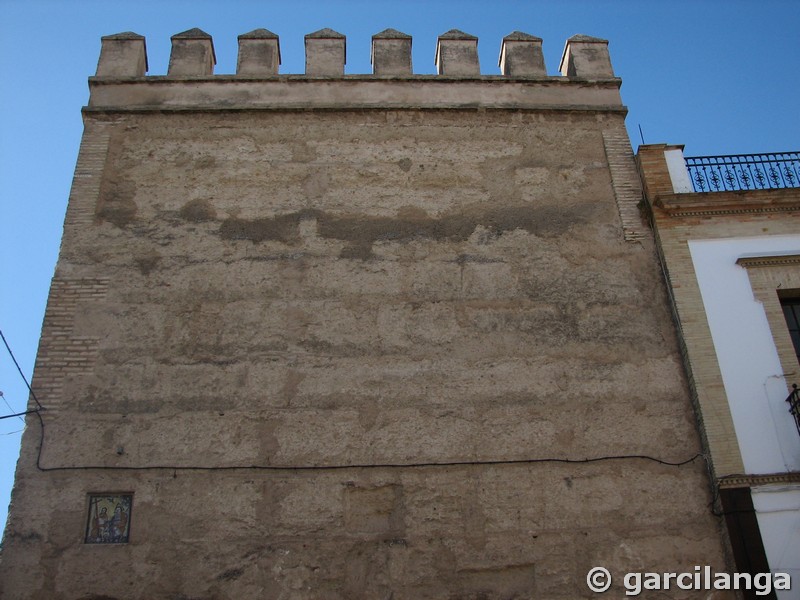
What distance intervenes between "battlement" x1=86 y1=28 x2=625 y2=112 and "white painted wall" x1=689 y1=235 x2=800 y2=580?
1897mm

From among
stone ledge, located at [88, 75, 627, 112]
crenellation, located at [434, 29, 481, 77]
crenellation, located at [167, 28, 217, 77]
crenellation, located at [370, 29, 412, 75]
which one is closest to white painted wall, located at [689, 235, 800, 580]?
stone ledge, located at [88, 75, 627, 112]

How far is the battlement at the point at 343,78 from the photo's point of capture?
277 inches

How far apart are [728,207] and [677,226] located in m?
0.47

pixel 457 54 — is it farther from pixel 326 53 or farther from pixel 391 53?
pixel 326 53

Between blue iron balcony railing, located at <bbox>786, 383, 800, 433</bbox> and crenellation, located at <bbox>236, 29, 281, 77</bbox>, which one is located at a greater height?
crenellation, located at <bbox>236, 29, 281, 77</bbox>

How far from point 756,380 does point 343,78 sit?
4.41 meters

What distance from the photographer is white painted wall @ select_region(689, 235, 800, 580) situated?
16.8ft

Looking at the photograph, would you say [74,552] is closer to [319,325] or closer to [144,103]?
[319,325]

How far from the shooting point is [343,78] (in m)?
7.15

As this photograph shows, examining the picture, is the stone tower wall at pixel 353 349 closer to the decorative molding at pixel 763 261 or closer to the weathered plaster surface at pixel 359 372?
the weathered plaster surface at pixel 359 372

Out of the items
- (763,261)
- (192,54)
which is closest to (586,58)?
(763,261)

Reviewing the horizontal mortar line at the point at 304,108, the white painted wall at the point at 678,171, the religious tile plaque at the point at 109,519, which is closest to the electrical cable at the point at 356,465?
the religious tile plaque at the point at 109,519

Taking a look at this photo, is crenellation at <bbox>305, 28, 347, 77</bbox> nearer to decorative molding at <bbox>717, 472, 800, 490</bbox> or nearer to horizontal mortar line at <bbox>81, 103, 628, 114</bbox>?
horizontal mortar line at <bbox>81, 103, 628, 114</bbox>

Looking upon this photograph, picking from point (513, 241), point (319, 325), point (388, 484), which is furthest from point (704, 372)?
point (319, 325)
